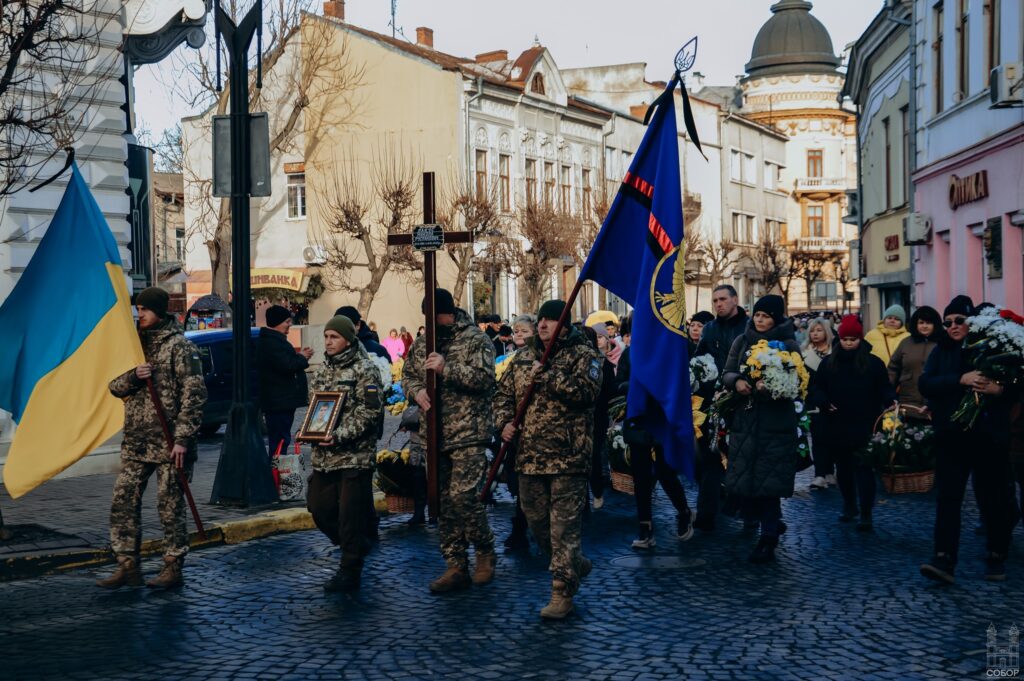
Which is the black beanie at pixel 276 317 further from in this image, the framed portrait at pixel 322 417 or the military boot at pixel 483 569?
the military boot at pixel 483 569

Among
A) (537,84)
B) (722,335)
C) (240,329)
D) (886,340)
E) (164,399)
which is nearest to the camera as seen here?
(164,399)

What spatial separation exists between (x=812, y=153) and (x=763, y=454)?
75442 mm

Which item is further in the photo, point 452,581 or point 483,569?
point 483,569

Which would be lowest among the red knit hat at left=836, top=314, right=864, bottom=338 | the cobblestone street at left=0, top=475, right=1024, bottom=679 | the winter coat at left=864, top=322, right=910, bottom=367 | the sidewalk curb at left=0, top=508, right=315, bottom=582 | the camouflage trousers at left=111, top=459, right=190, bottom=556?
the cobblestone street at left=0, top=475, right=1024, bottom=679

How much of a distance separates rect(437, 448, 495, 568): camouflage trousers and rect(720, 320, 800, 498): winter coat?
2.01 m

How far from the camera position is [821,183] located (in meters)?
80.1

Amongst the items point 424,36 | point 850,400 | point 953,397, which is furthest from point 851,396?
point 424,36

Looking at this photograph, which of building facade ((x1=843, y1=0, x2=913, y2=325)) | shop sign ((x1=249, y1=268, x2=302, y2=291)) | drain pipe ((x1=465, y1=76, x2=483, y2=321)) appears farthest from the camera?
shop sign ((x1=249, y1=268, x2=302, y2=291))

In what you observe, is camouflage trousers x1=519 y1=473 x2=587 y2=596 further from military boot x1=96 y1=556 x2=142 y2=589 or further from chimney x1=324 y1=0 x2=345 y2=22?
chimney x1=324 y1=0 x2=345 y2=22

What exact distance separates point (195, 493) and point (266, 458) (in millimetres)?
1132

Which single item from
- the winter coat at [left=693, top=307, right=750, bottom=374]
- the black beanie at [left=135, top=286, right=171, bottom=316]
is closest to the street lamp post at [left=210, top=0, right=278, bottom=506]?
the black beanie at [left=135, top=286, right=171, bottom=316]

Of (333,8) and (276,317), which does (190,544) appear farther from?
(333,8)

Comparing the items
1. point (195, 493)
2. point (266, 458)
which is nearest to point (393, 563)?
point (266, 458)

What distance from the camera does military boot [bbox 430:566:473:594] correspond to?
25.8ft
